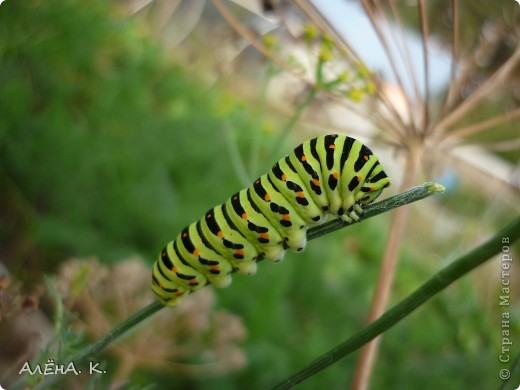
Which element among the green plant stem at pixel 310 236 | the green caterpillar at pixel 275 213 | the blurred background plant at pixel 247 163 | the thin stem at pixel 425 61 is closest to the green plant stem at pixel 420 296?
the green plant stem at pixel 310 236

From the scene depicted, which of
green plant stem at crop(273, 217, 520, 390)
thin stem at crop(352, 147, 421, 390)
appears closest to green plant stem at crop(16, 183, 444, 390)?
green plant stem at crop(273, 217, 520, 390)

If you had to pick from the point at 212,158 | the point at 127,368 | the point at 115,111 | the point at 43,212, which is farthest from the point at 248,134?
the point at 127,368

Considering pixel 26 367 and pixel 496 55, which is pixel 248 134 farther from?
pixel 26 367

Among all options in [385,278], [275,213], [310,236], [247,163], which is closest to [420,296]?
[310,236]

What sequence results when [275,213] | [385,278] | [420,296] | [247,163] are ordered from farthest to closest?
[247,163], [385,278], [275,213], [420,296]

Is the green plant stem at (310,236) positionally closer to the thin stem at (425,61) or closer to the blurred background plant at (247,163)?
the blurred background plant at (247,163)

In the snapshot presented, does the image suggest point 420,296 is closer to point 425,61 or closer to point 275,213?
point 275,213
